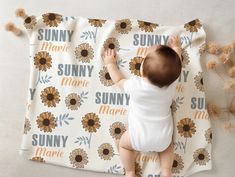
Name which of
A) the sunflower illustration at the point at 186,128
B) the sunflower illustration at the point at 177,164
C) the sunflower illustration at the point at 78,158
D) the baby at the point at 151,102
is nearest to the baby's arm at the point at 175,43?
the baby at the point at 151,102

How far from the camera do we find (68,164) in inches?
44.5

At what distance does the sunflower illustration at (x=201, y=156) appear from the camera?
1.14 meters

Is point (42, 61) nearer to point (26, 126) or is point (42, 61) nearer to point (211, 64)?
point (26, 126)

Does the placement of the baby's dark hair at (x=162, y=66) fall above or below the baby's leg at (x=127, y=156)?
above

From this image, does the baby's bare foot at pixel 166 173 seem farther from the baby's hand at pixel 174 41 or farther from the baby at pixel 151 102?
the baby's hand at pixel 174 41

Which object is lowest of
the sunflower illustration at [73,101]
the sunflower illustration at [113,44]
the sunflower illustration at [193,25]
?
the sunflower illustration at [73,101]

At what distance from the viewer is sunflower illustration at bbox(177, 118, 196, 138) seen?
1.14 meters

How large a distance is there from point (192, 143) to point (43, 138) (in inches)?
17.6

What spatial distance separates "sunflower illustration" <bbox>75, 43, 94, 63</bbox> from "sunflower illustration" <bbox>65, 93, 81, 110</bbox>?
0.36 feet

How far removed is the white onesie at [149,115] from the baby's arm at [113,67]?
0.04 m

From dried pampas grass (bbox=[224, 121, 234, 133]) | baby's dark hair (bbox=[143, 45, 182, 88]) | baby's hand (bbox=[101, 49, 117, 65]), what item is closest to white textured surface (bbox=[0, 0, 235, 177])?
dried pampas grass (bbox=[224, 121, 234, 133])

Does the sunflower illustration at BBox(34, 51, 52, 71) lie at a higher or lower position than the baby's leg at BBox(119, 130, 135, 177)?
higher

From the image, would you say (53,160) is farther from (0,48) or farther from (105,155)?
(0,48)

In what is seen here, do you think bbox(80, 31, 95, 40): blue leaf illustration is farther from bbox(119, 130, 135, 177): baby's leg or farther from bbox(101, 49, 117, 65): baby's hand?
bbox(119, 130, 135, 177): baby's leg
